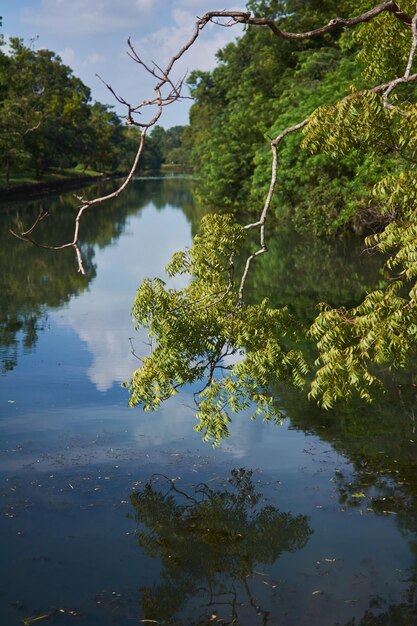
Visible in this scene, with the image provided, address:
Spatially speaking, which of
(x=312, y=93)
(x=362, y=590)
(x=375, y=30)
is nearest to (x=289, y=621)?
(x=362, y=590)

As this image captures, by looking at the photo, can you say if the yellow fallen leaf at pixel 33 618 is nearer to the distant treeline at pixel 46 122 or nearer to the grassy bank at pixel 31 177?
the distant treeline at pixel 46 122

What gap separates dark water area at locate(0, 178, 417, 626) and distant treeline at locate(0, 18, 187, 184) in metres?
30.6

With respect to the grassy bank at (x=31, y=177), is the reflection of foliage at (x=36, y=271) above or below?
below

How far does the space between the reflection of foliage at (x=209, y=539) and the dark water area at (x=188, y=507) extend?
0.02m

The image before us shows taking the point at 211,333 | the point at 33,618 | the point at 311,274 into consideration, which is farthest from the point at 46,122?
the point at 33,618

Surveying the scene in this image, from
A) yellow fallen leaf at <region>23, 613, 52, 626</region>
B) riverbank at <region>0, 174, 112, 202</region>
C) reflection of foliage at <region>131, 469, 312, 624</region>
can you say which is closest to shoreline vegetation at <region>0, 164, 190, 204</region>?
riverbank at <region>0, 174, 112, 202</region>

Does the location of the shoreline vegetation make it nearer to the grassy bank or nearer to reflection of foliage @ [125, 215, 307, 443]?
the grassy bank

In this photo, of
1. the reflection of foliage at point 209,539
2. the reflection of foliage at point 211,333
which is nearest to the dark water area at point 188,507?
the reflection of foliage at point 209,539

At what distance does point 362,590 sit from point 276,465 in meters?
3.73

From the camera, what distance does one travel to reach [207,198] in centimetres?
5666

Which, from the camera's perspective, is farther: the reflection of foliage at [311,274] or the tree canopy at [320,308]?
the reflection of foliage at [311,274]

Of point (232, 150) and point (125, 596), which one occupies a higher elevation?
point (232, 150)

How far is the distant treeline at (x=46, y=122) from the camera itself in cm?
6733

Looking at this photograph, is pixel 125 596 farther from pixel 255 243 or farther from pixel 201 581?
pixel 255 243
